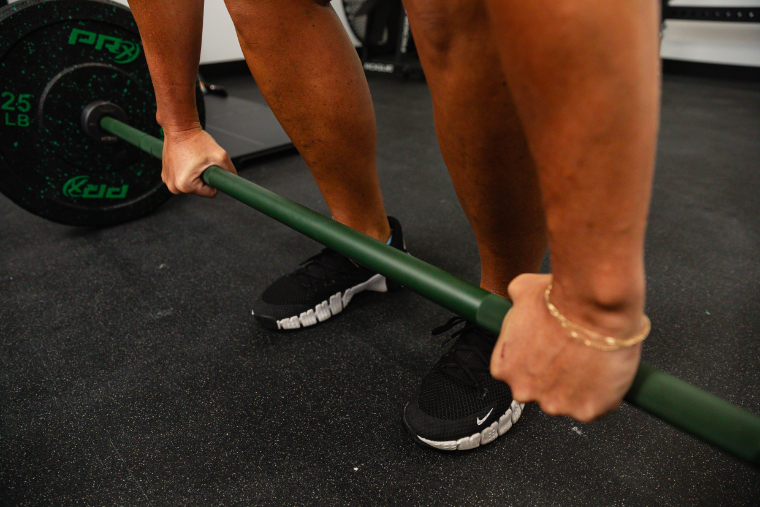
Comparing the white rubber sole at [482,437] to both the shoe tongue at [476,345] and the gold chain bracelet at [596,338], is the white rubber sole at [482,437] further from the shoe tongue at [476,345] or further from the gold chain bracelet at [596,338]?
the gold chain bracelet at [596,338]

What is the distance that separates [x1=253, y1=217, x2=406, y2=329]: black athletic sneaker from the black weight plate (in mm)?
670

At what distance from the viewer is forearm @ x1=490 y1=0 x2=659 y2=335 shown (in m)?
0.27

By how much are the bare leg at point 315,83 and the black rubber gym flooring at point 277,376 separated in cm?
31

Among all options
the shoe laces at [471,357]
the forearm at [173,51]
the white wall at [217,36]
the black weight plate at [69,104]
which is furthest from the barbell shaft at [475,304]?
the white wall at [217,36]

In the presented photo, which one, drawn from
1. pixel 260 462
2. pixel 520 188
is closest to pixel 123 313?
pixel 260 462

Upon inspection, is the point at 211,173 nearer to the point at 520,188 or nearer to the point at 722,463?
the point at 520,188

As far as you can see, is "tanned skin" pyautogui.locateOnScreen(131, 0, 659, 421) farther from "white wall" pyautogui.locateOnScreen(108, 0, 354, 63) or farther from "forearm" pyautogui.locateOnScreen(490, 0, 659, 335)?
"white wall" pyautogui.locateOnScreen(108, 0, 354, 63)

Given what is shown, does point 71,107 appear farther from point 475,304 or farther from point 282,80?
point 475,304

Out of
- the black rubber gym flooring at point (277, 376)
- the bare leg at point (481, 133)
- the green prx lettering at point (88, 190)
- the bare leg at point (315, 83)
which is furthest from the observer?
the green prx lettering at point (88, 190)

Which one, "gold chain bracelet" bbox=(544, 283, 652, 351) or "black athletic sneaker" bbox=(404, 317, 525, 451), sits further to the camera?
"black athletic sneaker" bbox=(404, 317, 525, 451)

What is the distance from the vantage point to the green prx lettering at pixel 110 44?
3.81ft

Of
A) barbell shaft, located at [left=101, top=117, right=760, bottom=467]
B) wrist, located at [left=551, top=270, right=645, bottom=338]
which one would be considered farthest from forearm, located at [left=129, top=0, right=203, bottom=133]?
wrist, located at [left=551, top=270, right=645, bottom=338]

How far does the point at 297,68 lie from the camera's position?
2.42 ft

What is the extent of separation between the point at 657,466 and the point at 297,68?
75 centimetres
